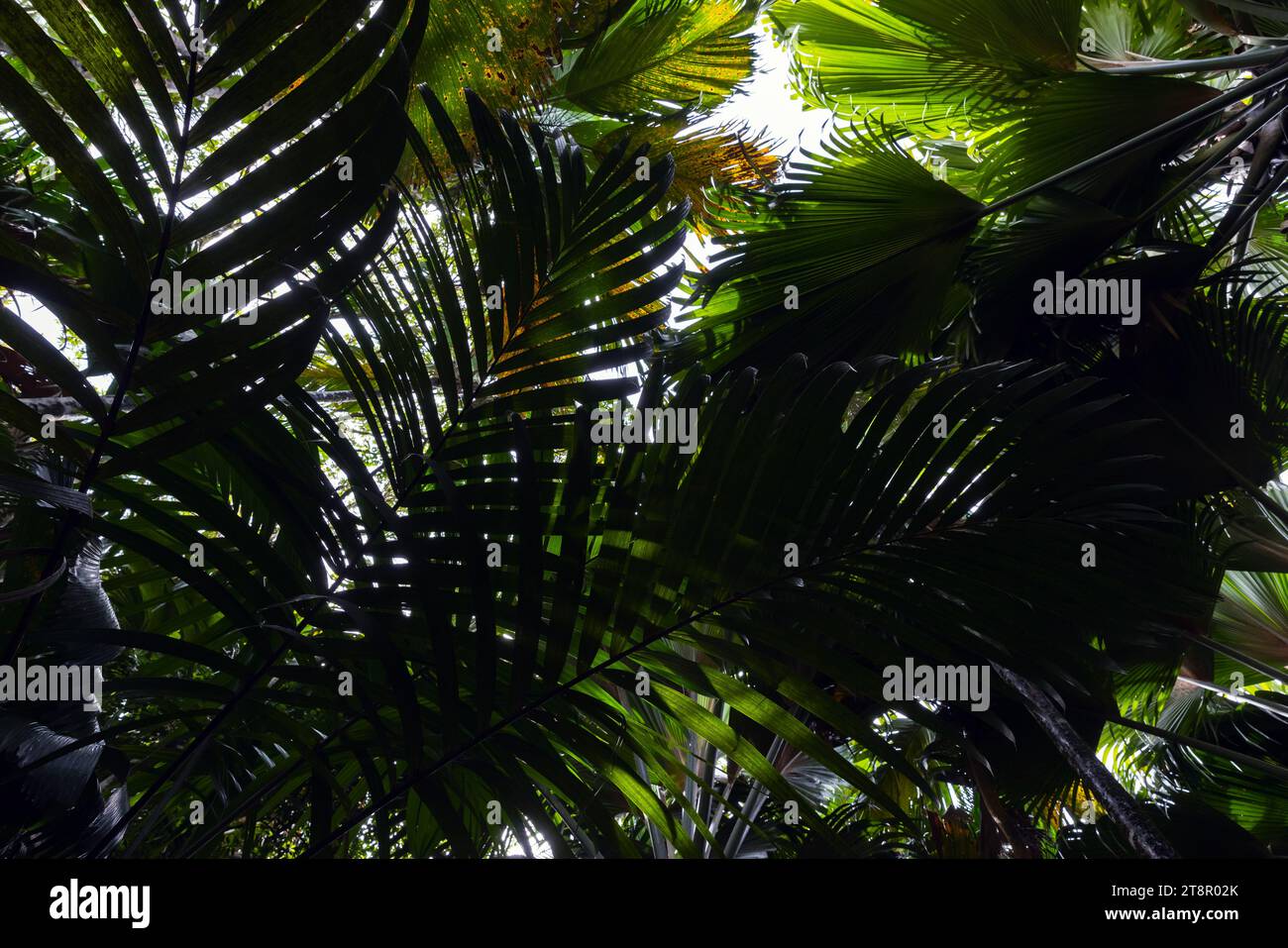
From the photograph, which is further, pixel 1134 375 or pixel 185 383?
pixel 1134 375

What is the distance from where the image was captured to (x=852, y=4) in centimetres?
220

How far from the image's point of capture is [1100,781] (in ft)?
4.34

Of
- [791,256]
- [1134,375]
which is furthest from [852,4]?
[1134,375]

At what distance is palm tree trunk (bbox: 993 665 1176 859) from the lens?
1.20m

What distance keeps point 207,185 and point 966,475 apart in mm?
814

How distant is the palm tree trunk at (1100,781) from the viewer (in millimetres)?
1200

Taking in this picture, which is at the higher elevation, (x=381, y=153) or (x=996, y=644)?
(x=381, y=153)

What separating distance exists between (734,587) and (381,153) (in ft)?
1.73
